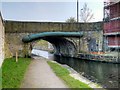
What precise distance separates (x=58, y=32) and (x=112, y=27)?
8.81 m

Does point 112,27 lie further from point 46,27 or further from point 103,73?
point 103,73

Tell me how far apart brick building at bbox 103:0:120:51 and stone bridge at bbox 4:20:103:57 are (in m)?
1.67

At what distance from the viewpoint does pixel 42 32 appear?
30.9m

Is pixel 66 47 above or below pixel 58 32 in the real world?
below

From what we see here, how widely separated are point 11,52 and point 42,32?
4.30 metres

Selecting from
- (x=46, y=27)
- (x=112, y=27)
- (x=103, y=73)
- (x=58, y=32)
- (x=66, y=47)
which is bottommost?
(x=103, y=73)

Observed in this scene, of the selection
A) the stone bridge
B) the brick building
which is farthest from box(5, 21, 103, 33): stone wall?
the brick building

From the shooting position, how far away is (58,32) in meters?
31.0

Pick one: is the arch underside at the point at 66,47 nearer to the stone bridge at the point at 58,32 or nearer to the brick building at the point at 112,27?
the stone bridge at the point at 58,32

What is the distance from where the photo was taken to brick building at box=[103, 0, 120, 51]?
115 feet

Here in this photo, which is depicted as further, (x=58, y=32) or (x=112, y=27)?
(x=112, y=27)

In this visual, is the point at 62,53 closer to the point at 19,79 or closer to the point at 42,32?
the point at 42,32

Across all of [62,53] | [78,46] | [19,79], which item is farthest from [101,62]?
[19,79]

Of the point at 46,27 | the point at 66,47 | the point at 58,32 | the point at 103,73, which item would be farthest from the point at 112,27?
the point at 103,73
